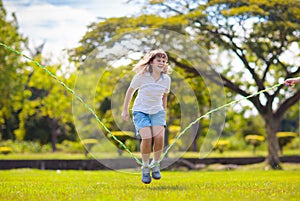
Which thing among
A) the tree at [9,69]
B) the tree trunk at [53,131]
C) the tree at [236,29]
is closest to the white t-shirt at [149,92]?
the tree at [236,29]

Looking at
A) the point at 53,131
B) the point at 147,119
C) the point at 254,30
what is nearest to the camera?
the point at 147,119

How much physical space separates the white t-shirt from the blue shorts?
47 mm

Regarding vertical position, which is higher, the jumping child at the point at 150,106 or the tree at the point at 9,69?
the tree at the point at 9,69

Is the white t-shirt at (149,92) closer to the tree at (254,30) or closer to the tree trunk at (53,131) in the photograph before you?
the tree at (254,30)

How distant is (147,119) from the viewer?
643 cm

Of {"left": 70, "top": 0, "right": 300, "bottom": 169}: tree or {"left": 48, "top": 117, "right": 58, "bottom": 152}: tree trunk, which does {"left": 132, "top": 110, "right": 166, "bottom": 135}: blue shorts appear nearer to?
{"left": 70, "top": 0, "right": 300, "bottom": 169}: tree

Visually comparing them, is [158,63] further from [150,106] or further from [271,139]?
[271,139]

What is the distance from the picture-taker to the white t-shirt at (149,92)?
6438 millimetres

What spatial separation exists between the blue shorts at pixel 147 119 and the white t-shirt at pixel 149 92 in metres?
0.05

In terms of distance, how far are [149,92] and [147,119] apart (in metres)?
0.32

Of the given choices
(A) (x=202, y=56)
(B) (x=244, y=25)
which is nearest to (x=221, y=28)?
(B) (x=244, y=25)

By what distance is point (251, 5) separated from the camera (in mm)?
15219

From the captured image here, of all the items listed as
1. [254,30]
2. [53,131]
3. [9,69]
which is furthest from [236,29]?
[53,131]

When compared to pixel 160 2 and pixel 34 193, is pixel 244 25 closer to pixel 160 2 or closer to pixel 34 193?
pixel 160 2
